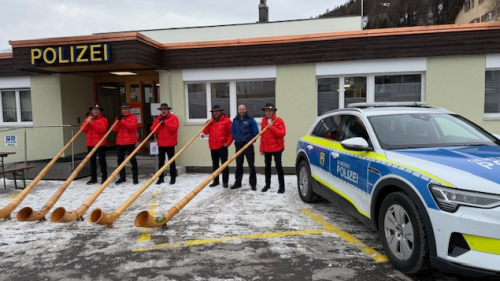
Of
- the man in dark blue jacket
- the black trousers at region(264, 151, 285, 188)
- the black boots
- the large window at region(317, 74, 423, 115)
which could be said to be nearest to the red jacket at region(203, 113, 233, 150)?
the man in dark blue jacket

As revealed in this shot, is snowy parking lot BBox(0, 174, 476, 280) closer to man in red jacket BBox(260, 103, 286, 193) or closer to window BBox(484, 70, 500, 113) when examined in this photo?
man in red jacket BBox(260, 103, 286, 193)

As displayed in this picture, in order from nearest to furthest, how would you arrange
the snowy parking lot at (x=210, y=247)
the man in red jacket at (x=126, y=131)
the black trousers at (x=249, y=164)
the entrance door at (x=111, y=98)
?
the snowy parking lot at (x=210, y=247) → the black trousers at (x=249, y=164) → the man in red jacket at (x=126, y=131) → the entrance door at (x=111, y=98)

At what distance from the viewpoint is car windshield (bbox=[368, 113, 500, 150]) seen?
12.9ft

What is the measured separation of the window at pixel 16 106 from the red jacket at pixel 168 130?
211 inches

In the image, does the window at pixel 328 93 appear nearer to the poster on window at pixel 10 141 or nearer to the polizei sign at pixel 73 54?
the polizei sign at pixel 73 54

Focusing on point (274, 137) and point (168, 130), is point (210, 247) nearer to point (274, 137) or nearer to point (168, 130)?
point (274, 137)

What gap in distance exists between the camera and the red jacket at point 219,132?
7848 mm

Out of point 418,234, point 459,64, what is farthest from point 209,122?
point 459,64

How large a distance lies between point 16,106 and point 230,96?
6794 mm

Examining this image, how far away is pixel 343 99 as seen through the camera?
30.3ft

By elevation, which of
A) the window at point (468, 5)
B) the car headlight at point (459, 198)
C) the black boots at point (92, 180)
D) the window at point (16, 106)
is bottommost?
the black boots at point (92, 180)

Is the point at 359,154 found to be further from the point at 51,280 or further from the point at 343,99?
the point at 343,99

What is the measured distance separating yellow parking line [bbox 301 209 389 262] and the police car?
0.33 meters

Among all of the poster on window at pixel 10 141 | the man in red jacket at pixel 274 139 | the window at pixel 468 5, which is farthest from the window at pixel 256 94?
the window at pixel 468 5
